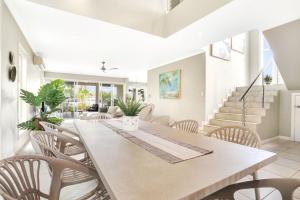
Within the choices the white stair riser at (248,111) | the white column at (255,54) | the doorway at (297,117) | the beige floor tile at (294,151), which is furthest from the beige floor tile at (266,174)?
the white column at (255,54)

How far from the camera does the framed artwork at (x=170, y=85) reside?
19.1ft

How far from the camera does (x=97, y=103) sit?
34.6 feet

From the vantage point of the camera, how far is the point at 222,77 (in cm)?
535

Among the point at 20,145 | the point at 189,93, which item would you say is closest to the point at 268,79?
the point at 189,93

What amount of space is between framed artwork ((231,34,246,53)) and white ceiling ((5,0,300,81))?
1.73 m

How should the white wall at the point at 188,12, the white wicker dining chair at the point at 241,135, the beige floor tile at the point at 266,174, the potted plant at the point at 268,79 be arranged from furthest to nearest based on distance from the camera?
1. the potted plant at the point at 268,79
2. the white wall at the point at 188,12
3. the beige floor tile at the point at 266,174
4. the white wicker dining chair at the point at 241,135

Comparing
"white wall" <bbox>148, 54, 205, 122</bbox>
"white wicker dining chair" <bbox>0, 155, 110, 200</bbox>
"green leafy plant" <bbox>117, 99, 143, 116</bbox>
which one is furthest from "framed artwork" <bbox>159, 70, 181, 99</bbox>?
"white wicker dining chair" <bbox>0, 155, 110, 200</bbox>

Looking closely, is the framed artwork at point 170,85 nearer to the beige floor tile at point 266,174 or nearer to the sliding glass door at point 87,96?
the beige floor tile at point 266,174

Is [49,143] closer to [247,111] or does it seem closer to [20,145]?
[20,145]

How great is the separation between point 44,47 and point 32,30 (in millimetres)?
1227

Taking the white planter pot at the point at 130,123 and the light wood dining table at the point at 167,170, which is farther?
the white planter pot at the point at 130,123

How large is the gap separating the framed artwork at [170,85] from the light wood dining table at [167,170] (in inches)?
180

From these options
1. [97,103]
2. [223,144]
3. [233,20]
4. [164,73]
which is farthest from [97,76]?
[223,144]

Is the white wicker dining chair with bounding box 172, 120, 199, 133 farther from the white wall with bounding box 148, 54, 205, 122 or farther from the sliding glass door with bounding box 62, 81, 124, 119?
the sliding glass door with bounding box 62, 81, 124, 119
